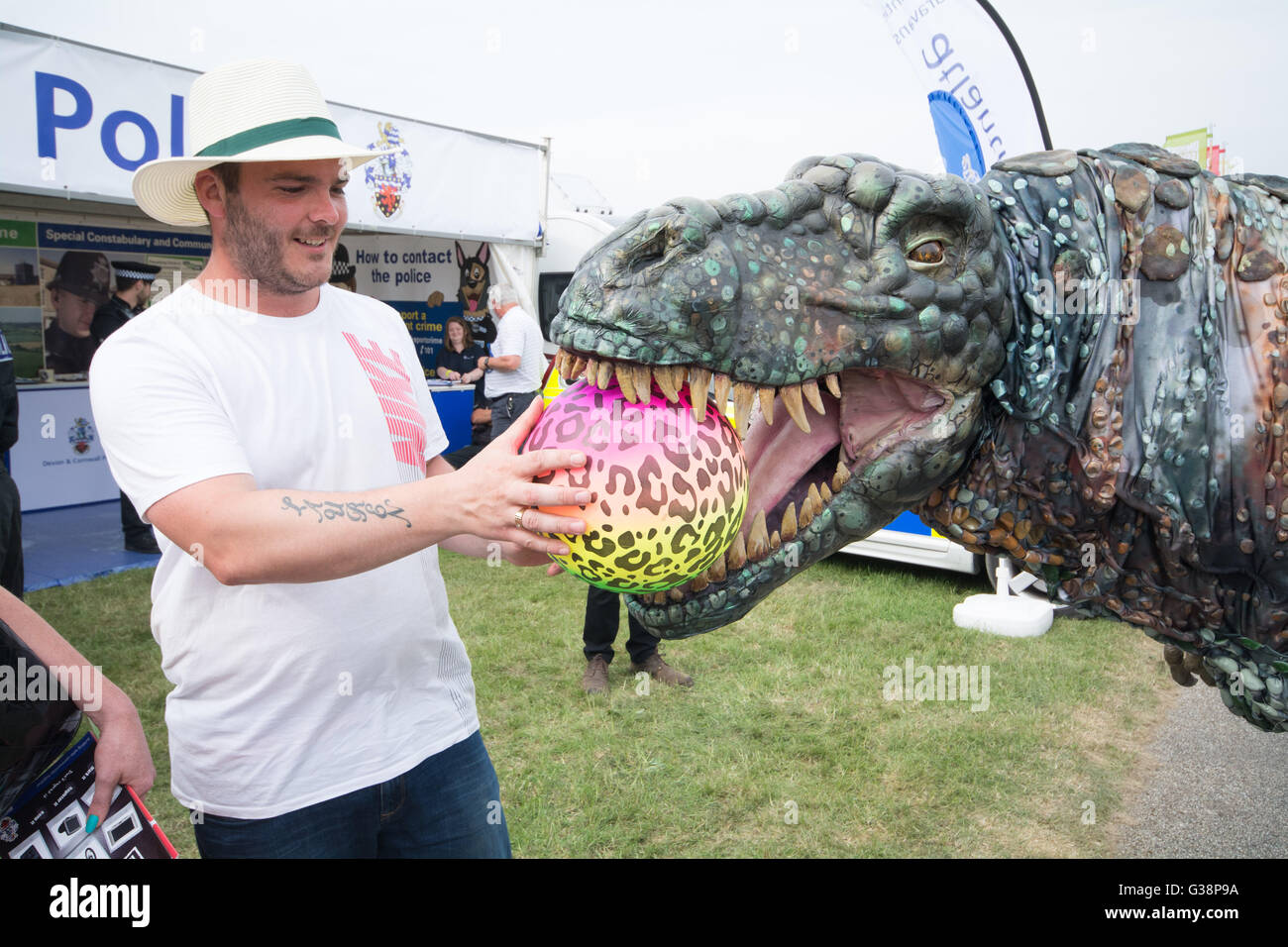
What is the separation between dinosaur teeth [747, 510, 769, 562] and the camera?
208 cm

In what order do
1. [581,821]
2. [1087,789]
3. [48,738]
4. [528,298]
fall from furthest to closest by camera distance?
1. [528,298]
2. [1087,789]
3. [581,821]
4. [48,738]

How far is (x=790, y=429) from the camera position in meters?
2.23

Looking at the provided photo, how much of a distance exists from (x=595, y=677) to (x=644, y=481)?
4750 millimetres

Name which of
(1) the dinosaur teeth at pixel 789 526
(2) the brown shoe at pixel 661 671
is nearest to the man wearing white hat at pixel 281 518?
(1) the dinosaur teeth at pixel 789 526

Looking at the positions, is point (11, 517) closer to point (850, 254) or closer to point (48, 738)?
point (48, 738)

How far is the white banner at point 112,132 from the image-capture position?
24.2 feet

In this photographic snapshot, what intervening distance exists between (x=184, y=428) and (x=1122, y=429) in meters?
1.96

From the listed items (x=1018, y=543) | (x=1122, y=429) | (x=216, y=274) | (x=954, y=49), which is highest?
(x=954, y=49)

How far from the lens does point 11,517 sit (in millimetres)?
5188

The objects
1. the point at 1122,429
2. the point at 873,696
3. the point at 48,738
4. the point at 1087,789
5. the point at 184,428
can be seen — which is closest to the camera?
the point at 1122,429

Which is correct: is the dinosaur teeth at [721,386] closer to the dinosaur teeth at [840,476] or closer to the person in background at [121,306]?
the dinosaur teeth at [840,476]

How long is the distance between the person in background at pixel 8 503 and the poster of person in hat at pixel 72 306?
5964 mm

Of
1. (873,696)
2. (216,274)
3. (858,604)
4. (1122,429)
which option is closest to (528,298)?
(858,604)

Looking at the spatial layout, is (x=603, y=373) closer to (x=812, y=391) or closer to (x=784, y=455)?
(x=812, y=391)
